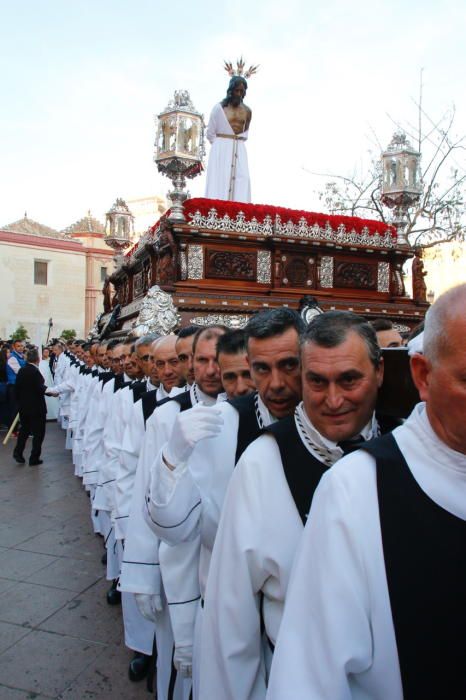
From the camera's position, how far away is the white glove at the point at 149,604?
9.00ft

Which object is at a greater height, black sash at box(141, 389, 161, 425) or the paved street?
black sash at box(141, 389, 161, 425)

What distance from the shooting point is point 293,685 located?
1139 mm

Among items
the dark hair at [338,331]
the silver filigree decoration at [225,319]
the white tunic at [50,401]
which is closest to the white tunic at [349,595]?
the dark hair at [338,331]

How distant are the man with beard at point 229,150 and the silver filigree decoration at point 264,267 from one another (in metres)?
2.28

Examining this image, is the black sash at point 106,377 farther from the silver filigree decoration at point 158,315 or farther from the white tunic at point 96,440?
the silver filigree decoration at point 158,315

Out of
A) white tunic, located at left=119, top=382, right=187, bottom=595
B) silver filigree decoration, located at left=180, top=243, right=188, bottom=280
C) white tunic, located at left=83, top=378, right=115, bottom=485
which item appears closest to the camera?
white tunic, located at left=119, top=382, right=187, bottom=595

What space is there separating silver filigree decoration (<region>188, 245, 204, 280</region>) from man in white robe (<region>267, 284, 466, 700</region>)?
7.38 metres

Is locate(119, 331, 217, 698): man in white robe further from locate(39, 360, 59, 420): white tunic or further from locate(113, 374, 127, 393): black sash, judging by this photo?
locate(39, 360, 59, 420): white tunic

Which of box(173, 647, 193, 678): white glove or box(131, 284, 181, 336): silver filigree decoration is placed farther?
box(131, 284, 181, 336): silver filigree decoration

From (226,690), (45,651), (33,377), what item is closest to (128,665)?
(45,651)

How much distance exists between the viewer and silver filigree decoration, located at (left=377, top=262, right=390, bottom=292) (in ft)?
31.9

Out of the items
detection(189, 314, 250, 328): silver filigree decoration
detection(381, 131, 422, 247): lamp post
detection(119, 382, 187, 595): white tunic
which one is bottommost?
detection(119, 382, 187, 595): white tunic

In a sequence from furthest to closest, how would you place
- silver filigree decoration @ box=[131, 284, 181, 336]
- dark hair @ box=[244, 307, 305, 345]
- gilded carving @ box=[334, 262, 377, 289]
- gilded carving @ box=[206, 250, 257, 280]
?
gilded carving @ box=[334, 262, 377, 289] < gilded carving @ box=[206, 250, 257, 280] < silver filigree decoration @ box=[131, 284, 181, 336] < dark hair @ box=[244, 307, 305, 345]

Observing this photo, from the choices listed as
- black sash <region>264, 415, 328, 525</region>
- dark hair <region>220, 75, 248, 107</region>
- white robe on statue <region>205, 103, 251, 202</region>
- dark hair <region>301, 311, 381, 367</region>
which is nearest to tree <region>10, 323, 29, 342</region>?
white robe on statue <region>205, 103, 251, 202</region>
